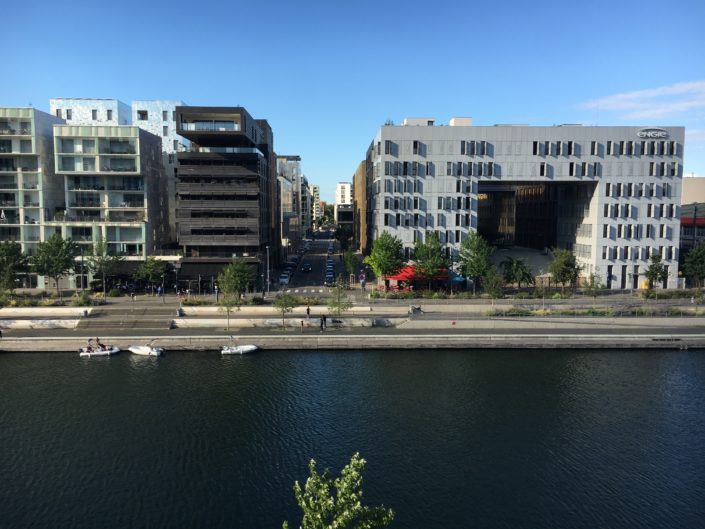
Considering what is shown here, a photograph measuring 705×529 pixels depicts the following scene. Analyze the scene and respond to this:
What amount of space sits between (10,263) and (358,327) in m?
49.5

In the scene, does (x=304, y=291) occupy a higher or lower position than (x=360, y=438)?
higher

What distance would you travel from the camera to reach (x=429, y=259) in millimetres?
75625

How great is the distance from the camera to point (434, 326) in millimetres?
61000

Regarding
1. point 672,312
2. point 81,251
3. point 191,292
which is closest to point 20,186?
point 81,251

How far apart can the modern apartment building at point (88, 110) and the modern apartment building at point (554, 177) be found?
47973mm

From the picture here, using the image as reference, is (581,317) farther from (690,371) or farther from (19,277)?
(19,277)

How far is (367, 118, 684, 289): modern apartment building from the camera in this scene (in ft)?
273

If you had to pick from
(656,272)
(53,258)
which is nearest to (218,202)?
(53,258)

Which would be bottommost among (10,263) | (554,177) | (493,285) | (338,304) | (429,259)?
(338,304)

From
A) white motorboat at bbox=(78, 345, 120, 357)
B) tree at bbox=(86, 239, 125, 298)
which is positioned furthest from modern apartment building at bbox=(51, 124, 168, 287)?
white motorboat at bbox=(78, 345, 120, 357)

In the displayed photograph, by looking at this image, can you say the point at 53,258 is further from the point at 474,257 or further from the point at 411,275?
the point at 474,257

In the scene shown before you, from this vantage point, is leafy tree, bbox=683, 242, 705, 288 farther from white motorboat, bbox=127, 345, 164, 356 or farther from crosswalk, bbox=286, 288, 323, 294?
white motorboat, bbox=127, 345, 164, 356

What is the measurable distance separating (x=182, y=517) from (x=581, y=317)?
52.8m

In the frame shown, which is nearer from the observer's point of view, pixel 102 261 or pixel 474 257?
pixel 102 261
